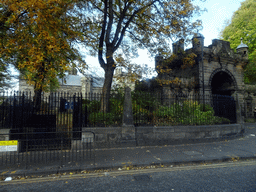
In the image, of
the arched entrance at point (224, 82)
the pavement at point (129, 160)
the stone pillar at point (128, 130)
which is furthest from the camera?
the arched entrance at point (224, 82)

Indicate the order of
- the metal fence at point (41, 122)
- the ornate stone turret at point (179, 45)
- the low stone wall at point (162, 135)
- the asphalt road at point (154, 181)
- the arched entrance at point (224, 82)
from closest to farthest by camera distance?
the asphalt road at point (154, 181)
the metal fence at point (41, 122)
the low stone wall at point (162, 135)
the ornate stone turret at point (179, 45)
the arched entrance at point (224, 82)

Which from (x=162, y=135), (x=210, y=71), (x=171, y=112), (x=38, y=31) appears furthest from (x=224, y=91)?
(x=38, y=31)

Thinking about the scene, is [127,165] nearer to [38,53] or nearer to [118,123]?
[118,123]

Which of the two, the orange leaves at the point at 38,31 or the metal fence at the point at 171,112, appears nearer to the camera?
the orange leaves at the point at 38,31

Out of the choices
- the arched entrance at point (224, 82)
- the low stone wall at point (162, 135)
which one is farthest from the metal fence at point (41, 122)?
the arched entrance at point (224, 82)

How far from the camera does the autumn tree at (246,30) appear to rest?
882 inches

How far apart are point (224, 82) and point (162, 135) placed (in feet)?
52.3

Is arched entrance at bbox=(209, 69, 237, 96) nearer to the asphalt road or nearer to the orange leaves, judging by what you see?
the asphalt road

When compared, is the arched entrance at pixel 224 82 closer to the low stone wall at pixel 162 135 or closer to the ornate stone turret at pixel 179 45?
the ornate stone turret at pixel 179 45

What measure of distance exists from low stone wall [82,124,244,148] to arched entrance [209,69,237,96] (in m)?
11.0

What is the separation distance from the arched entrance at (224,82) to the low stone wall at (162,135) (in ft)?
36.0

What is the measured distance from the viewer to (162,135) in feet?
25.2

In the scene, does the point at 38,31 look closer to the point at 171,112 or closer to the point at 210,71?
the point at 171,112

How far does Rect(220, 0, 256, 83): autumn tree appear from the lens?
2239 cm
